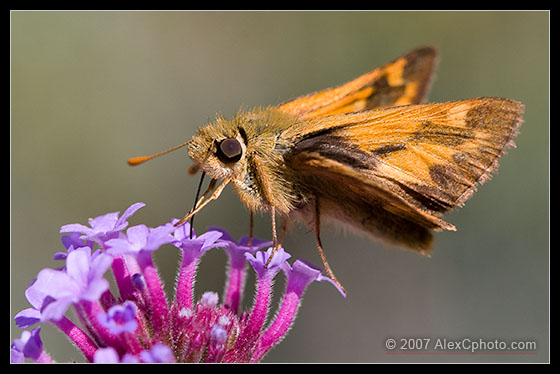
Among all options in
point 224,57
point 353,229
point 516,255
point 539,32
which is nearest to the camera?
point 353,229

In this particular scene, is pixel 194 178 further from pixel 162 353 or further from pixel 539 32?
pixel 162 353

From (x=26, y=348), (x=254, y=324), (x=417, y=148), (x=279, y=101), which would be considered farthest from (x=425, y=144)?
(x=279, y=101)

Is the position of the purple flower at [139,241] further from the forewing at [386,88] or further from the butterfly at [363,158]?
the forewing at [386,88]

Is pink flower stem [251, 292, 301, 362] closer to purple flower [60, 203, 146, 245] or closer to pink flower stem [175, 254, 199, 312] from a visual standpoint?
pink flower stem [175, 254, 199, 312]

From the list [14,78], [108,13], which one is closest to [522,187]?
[108,13]

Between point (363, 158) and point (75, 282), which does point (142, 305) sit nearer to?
point (75, 282)
